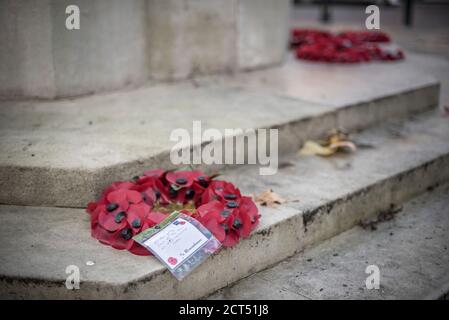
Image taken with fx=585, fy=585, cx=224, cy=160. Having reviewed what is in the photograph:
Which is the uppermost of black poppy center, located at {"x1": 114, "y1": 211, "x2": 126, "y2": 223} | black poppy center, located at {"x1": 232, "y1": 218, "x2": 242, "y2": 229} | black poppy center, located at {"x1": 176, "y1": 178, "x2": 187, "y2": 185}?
black poppy center, located at {"x1": 176, "y1": 178, "x2": 187, "y2": 185}

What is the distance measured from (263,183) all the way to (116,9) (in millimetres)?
1752

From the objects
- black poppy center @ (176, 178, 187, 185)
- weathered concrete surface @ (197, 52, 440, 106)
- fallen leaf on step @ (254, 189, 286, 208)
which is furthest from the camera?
weathered concrete surface @ (197, 52, 440, 106)

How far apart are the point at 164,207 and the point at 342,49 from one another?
4020 millimetres

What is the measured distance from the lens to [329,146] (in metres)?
3.77

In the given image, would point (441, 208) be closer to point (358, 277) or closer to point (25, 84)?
point (358, 277)

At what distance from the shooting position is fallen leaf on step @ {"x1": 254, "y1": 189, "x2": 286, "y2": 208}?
293cm

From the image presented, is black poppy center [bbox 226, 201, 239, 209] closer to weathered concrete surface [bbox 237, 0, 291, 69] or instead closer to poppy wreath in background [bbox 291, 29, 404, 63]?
weathered concrete surface [bbox 237, 0, 291, 69]

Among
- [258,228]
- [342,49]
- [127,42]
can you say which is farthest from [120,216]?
[342,49]

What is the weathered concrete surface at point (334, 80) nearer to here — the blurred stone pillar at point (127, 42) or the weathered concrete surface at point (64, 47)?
the blurred stone pillar at point (127, 42)

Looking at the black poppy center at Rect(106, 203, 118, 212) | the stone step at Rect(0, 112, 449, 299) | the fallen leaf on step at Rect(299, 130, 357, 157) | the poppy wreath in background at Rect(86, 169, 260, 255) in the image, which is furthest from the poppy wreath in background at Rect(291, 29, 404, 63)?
the black poppy center at Rect(106, 203, 118, 212)

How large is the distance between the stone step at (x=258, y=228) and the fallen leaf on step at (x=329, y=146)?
0.07 meters

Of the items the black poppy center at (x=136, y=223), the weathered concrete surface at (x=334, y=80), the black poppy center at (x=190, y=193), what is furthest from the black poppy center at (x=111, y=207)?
the weathered concrete surface at (x=334, y=80)

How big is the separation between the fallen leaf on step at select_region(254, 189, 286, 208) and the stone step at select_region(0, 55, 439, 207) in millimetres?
526

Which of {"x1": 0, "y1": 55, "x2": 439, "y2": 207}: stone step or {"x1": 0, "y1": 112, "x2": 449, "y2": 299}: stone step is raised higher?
{"x1": 0, "y1": 55, "x2": 439, "y2": 207}: stone step
